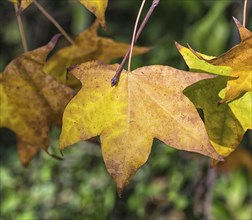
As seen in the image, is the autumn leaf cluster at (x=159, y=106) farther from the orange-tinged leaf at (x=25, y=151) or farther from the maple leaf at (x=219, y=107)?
the orange-tinged leaf at (x=25, y=151)

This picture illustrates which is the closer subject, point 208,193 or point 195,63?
point 195,63

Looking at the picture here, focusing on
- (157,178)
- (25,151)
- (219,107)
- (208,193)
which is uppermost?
(219,107)

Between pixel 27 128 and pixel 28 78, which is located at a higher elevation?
pixel 28 78

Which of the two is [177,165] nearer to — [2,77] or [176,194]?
[176,194]

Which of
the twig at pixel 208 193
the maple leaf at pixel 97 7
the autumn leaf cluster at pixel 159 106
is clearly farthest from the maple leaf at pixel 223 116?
the twig at pixel 208 193

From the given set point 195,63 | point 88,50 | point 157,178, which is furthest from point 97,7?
point 157,178

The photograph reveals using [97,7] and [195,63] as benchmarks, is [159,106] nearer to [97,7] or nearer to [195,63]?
[195,63]

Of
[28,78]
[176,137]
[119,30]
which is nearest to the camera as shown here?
[176,137]

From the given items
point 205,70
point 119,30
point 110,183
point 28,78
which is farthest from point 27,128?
point 119,30
